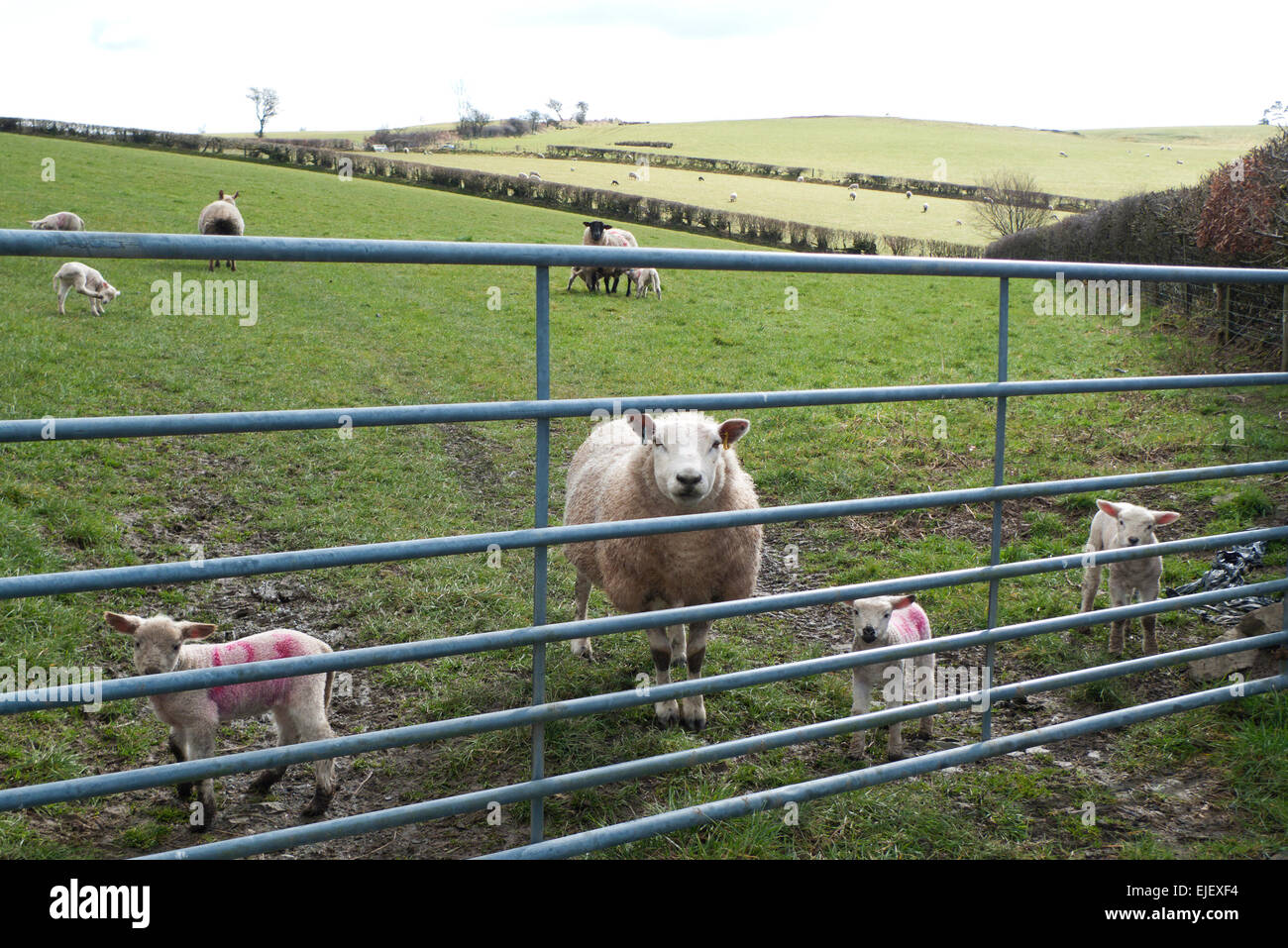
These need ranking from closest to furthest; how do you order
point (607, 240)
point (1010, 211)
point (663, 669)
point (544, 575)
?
1. point (544, 575)
2. point (663, 669)
3. point (607, 240)
4. point (1010, 211)

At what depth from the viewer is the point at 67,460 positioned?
7484mm

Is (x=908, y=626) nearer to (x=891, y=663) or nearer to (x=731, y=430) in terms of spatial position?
(x=891, y=663)

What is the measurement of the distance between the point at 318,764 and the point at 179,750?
1.86ft

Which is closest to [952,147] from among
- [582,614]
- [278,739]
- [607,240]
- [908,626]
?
[607,240]

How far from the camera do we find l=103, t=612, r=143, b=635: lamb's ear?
3438mm

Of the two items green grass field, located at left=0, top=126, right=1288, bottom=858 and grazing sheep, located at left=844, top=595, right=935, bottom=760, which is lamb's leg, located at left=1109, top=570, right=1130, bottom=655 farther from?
grazing sheep, located at left=844, top=595, right=935, bottom=760

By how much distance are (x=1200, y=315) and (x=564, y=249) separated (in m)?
15.5

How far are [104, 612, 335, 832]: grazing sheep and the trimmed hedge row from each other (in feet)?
159

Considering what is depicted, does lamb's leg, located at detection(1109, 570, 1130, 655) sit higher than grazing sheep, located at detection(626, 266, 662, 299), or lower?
lower

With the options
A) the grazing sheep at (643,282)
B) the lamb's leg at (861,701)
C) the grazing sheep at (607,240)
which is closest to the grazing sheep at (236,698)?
the lamb's leg at (861,701)

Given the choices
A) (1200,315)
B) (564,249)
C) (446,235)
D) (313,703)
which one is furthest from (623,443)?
(446,235)

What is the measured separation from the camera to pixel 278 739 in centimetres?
387

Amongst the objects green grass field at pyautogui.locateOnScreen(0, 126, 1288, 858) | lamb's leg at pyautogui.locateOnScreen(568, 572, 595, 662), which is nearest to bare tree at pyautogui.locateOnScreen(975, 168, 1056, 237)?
green grass field at pyautogui.locateOnScreen(0, 126, 1288, 858)

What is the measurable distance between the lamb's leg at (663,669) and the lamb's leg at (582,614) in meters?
0.72
